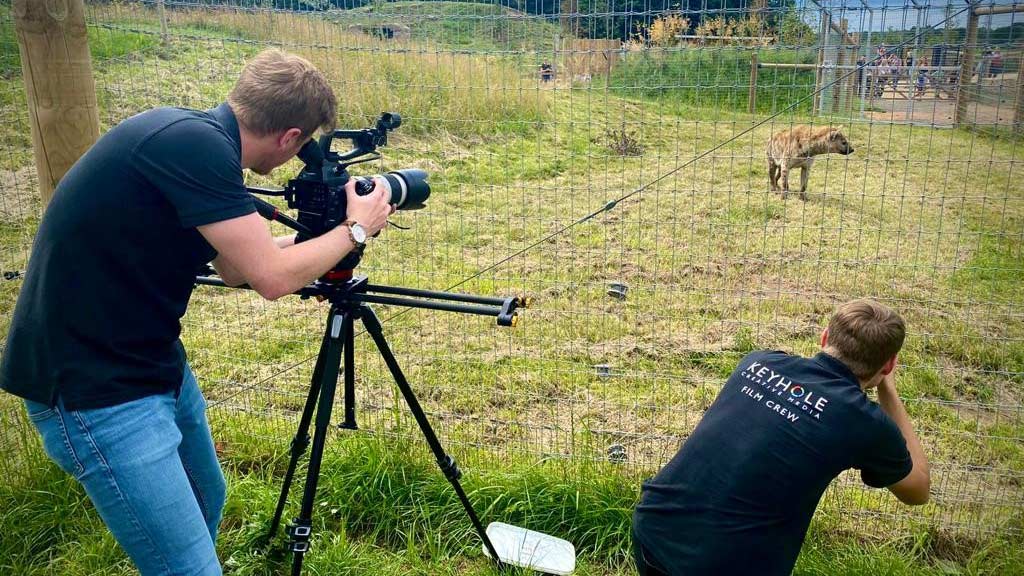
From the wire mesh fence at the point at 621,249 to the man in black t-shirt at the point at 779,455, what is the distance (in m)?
1.18

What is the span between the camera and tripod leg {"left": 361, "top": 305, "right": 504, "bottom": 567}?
256cm

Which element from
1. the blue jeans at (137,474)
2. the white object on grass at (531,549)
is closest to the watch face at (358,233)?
the blue jeans at (137,474)

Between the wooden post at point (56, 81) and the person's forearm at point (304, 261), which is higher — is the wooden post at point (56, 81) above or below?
above

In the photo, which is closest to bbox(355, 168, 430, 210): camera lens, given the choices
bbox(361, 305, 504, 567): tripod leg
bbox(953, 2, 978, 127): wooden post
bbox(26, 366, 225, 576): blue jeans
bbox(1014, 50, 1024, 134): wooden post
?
bbox(361, 305, 504, 567): tripod leg

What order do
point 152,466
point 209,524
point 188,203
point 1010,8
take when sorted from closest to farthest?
point 188,203 < point 152,466 < point 209,524 < point 1010,8

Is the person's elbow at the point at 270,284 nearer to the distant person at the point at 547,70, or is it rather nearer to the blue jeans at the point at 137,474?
the blue jeans at the point at 137,474

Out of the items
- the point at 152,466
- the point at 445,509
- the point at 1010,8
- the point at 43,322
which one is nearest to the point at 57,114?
the point at 43,322

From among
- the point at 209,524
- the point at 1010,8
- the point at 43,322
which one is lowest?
the point at 209,524

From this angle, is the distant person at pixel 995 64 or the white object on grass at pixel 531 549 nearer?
the white object on grass at pixel 531 549

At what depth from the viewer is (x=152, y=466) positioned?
188 centimetres

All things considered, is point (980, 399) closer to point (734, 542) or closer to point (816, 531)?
point (816, 531)

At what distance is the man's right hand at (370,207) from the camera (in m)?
2.15

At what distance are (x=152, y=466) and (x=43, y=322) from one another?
42 centimetres

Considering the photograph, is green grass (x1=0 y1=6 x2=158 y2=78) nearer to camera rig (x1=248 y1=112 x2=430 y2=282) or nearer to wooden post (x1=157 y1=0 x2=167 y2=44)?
wooden post (x1=157 y1=0 x2=167 y2=44)
